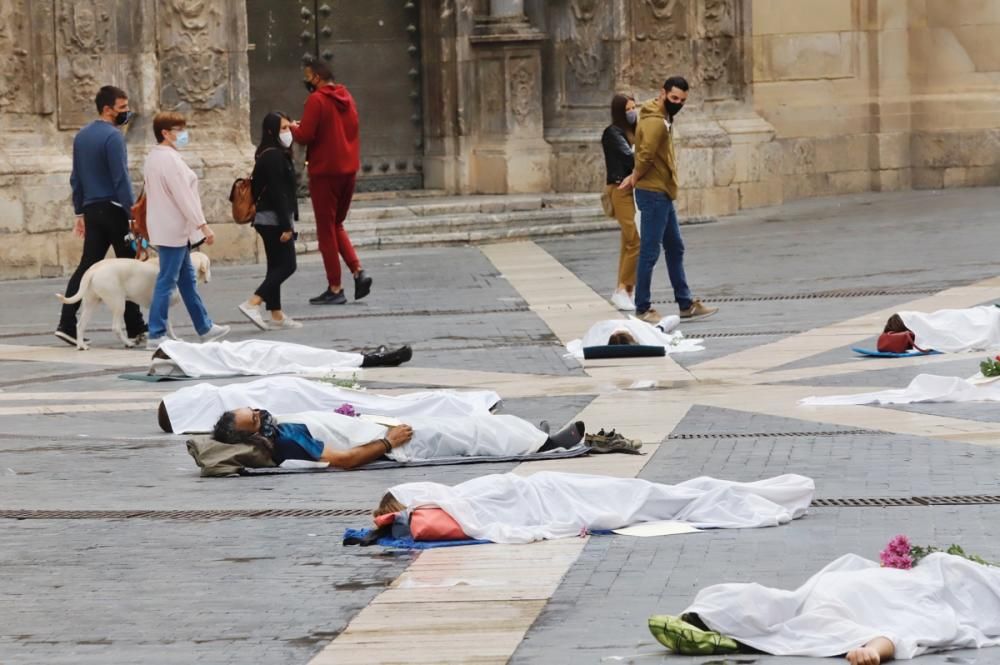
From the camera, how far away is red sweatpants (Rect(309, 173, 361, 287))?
54.0 feet

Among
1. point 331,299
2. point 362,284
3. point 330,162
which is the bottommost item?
point 331,299

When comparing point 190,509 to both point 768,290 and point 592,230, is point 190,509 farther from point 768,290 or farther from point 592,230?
point 592,230

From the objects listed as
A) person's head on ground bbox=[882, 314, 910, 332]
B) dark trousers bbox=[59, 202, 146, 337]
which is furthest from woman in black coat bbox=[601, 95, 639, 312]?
dark trousers bbox=[59, 202, 146, 337]

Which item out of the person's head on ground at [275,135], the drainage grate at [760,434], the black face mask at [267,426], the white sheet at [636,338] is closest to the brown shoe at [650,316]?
the white sheet at [636,338]

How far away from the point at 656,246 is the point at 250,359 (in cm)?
345

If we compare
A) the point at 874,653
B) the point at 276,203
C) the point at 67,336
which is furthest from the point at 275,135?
the point at 874,653

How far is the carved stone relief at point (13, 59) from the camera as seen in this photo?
19141 mm

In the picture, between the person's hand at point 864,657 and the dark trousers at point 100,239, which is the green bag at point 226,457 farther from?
the dark trousers at point 100,239

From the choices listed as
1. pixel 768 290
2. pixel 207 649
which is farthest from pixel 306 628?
pixel 768 290

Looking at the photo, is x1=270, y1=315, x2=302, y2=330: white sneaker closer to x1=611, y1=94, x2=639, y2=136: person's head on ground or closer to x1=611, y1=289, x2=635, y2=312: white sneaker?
x1=611, y1=289, x2=635, y2=312: white sneaker

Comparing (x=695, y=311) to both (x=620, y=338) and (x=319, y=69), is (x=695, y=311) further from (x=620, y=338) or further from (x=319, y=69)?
(x=319, y=69)

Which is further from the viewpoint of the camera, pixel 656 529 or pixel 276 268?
pixel 276 268

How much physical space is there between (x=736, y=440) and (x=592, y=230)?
12.1m

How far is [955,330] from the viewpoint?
41.8 feet
